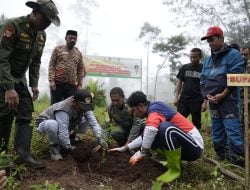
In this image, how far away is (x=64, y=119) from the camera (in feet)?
13.8

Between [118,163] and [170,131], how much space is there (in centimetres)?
92

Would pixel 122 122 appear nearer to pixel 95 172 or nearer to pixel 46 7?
pixel 95 172

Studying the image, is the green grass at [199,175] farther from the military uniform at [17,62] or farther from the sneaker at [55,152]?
the military uniform at [17,62]

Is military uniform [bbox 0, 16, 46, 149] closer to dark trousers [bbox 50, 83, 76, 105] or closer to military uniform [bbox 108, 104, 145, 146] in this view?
military uniform [bbox 108, 104, 145, 146]

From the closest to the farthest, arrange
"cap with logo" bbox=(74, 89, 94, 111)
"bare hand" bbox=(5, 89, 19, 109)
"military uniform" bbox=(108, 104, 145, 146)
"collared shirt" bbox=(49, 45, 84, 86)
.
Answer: "bare hand" bbox=(5, 89, 19, 109) < "cap with logo" bbox=(74, 89, 94, 111) < "military uniform" bbox=(108, 104, 145, 146) < "collared shirt" bbox=(49, 45, 84, 86)

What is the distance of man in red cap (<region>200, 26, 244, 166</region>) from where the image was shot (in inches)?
164

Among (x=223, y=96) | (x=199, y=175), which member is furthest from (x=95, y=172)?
(x=223, y=96)

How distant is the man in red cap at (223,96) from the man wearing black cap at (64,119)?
149 cm

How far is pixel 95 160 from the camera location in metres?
4.41

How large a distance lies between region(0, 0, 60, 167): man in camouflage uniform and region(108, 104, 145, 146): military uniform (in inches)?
58.7

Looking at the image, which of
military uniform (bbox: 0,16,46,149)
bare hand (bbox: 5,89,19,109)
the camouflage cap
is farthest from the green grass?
the camouflage cap

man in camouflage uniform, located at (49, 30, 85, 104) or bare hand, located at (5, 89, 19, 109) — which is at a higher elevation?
man in camouflage uniform, located at (49, 30, 85, 104)

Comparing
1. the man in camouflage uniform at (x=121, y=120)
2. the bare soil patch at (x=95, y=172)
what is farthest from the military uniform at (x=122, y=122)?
the bare soil patch at (x=95, y=172)

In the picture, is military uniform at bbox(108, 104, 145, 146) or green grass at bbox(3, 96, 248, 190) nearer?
green grass at bbox(3, 96, 248, 190)
